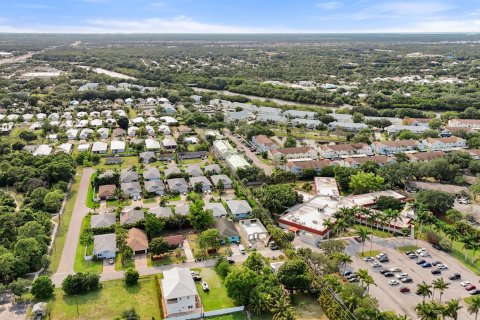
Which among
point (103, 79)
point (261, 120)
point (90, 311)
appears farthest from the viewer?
point (103, 79)

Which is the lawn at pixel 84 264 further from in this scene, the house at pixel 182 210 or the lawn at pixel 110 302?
the house at pixel 182 210

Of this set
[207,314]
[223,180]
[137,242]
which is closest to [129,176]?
[223,180]

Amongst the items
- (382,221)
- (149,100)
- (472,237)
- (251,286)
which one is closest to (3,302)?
(251,286)

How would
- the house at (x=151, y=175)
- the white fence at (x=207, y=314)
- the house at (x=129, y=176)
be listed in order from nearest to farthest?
the white fence at (x=207, y=314)
the house at (x=129, y=176)
the house at (x=151, y=175)

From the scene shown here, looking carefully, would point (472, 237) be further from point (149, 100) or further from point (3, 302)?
point (149, 100)

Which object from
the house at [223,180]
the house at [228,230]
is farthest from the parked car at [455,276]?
the house at [223,180]

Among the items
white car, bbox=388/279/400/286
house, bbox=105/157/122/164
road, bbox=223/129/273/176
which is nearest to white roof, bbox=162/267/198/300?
white car, bbox=388/279/400/286
